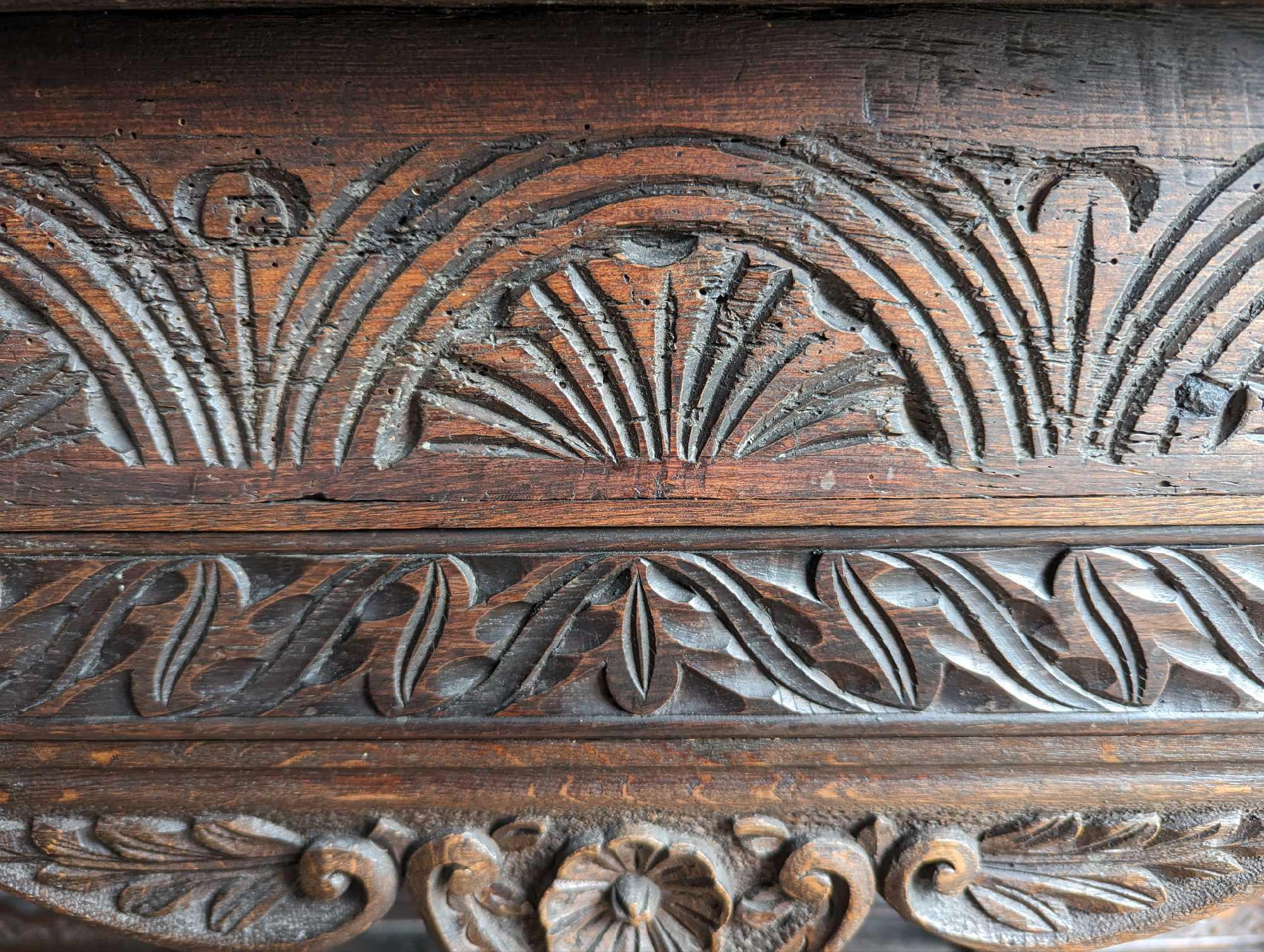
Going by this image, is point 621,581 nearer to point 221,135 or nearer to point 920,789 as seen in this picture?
point 920,789

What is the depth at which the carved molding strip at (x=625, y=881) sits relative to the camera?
1.77 feet

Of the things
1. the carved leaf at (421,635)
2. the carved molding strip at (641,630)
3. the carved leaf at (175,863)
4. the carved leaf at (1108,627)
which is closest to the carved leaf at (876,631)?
the carved molding strip at (641,630)

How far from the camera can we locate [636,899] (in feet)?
1.76

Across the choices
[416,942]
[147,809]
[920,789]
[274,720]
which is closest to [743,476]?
[920,789]

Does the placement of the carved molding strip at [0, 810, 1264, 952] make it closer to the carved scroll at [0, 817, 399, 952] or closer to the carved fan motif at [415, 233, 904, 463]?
the carved scroll at [0, 817, 399, 952]

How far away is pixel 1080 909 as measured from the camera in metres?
0.55

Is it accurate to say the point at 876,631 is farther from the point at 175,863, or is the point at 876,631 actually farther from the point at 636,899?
the point at 175,863

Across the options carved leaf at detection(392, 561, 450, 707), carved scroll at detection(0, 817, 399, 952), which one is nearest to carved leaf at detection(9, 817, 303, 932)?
carved scroll at detection(0, 817, 399, 952)

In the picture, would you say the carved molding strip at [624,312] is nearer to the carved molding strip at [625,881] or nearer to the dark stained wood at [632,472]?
the dark stained wood at [632,472]

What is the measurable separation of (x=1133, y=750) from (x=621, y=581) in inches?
13.6

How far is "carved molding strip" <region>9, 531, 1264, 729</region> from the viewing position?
528mm

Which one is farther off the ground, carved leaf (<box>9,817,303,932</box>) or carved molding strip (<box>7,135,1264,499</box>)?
carved molding strip (<box>7,135,1264,499</box>)


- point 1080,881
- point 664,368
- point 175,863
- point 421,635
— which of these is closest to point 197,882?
point 175,863

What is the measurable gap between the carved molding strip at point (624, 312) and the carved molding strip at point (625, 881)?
0.74 ft
